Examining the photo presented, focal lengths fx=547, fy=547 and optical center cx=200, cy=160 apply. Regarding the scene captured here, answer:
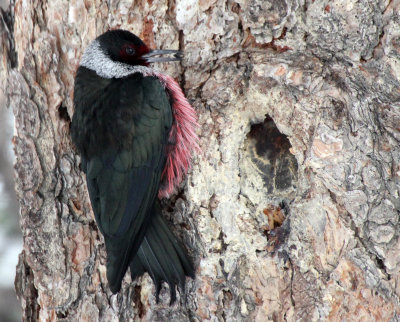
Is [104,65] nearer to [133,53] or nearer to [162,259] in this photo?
[133,53]

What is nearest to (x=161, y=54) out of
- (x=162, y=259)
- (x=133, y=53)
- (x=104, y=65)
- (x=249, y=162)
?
(x=133, y=53)

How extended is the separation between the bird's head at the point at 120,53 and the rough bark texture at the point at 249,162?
0.06 m

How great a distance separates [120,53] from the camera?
9.13 feet

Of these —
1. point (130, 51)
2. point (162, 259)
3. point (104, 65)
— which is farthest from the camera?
point (104, 65)

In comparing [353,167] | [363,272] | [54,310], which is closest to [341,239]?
[363,272]

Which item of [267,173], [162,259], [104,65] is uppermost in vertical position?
[104,65]

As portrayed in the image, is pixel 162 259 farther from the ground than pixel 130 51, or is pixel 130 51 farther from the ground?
pixel 130 51

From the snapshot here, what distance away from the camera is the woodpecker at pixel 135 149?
2473mm

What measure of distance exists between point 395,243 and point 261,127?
0.81 m

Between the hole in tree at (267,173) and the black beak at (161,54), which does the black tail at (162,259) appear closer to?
the hole in tree at (267,173)

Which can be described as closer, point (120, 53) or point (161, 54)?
point (161, 54)

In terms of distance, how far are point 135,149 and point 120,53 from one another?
0.54 m

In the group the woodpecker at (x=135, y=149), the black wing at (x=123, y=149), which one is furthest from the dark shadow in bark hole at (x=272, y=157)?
the black wing at (x=123, y=149)

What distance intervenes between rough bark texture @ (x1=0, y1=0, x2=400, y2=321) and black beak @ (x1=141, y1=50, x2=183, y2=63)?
1.9 inches
